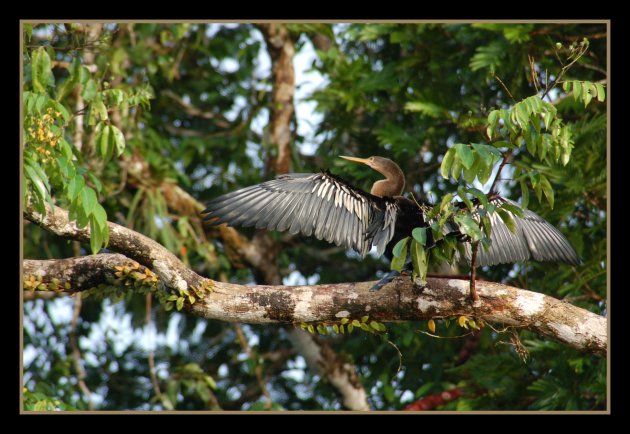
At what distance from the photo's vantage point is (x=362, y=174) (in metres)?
6.25

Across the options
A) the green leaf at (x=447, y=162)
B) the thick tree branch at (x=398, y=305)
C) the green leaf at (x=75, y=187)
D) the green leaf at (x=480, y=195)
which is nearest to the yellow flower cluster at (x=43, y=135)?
the green leaf at (x=75, y=187)

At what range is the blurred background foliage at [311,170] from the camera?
5.82 m

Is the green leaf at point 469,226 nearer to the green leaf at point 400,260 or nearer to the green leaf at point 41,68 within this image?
the green leaf at point 400,260

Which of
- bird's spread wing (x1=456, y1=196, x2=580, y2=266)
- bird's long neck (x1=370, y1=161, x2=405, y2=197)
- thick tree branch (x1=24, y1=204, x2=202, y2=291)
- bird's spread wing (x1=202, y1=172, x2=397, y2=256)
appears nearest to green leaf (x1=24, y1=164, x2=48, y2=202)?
thick tree branch (x1=24, y1=204, x2=202, y2=291)

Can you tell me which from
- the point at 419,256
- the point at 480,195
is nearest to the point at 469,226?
the point at 480,195

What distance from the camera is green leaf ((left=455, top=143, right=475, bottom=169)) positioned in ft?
9.92

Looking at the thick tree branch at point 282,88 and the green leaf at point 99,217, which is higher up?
the thick tree branch at point 282,88

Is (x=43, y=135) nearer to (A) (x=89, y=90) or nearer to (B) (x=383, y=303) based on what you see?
(A) (x=89, y=90)

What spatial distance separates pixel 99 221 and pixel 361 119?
4.78 m

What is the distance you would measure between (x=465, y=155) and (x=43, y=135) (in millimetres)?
1728

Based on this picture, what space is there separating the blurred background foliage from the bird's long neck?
0.47 m

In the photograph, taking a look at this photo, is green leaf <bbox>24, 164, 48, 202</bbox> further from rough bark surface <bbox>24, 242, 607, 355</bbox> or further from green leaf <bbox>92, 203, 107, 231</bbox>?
rough bark surface <bbox>24, 242, 607, 355</bbox>

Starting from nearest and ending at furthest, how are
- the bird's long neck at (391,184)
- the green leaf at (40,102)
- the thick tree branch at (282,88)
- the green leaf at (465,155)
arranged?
the green leaf at (465,155) → the green leaf at (40,102) → the bird's long neck at (391,184) → the thick tree branch at (282,88)

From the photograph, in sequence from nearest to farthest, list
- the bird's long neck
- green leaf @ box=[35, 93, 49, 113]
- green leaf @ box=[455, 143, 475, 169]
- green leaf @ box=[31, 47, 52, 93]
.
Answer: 1. green leaf @ box=[455, 143, 475, 169]
2. green leaf @ box=[35, 93, 49, 113]
3. green leaf @ box=[31, 47, 52, 93]
4. the bird's long neck
